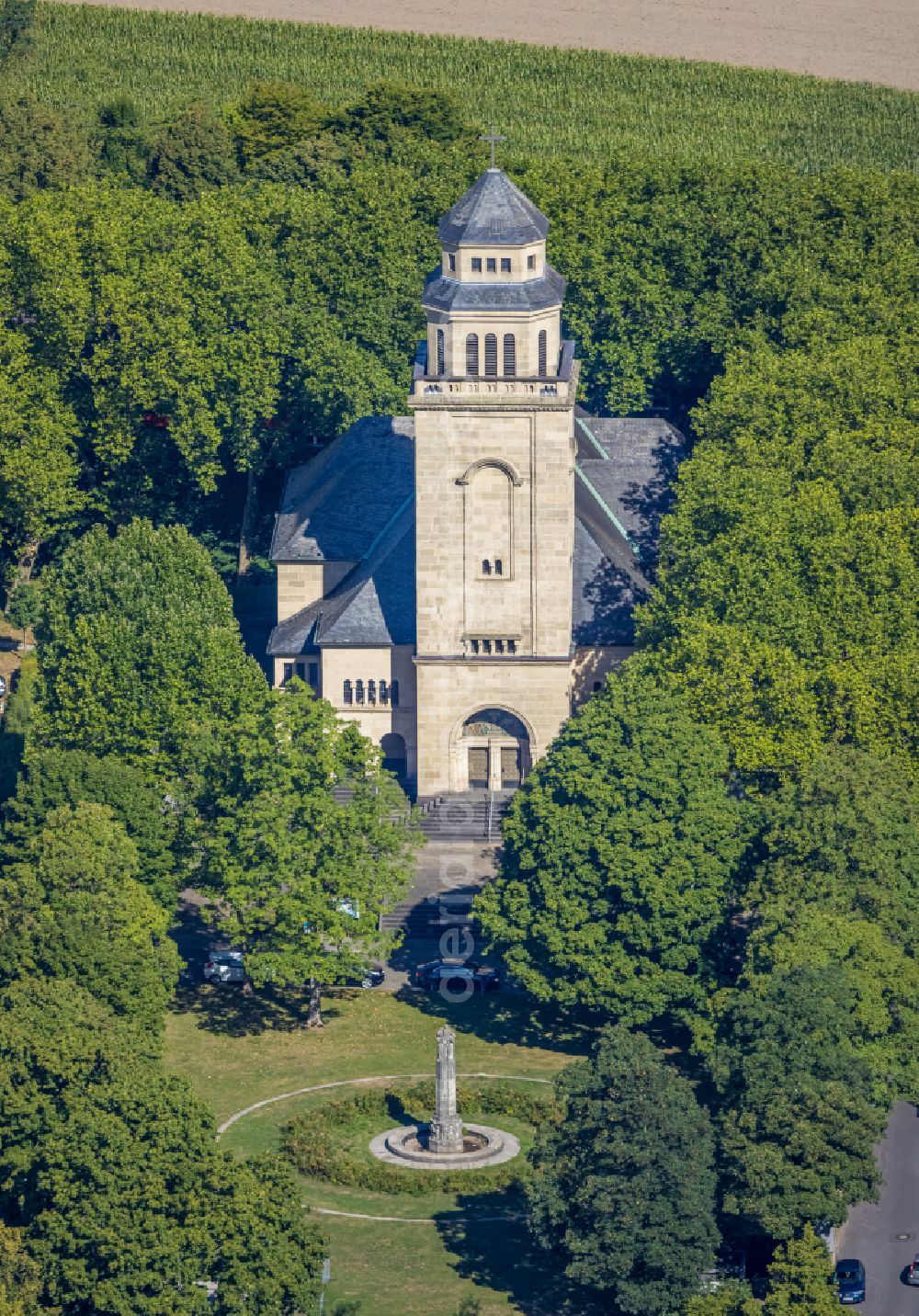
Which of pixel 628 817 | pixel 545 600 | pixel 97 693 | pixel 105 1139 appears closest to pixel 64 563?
pixel 97 693

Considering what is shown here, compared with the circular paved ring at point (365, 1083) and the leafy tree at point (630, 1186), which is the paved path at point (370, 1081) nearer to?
the circular paved ring at point (365, 1083)

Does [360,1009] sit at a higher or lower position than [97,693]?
lower

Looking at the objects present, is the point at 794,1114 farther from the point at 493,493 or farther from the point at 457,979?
the point at 493,493

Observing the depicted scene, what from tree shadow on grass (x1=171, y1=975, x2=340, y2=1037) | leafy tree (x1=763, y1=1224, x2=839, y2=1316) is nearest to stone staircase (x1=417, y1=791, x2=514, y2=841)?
tree shadow on grass (x1=171, y1=975, x2=340, y2=1037)

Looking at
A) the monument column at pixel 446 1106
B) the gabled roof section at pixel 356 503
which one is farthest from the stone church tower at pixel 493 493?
the monument column at pixel 446 1106

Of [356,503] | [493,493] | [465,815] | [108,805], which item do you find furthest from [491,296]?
[108,805]

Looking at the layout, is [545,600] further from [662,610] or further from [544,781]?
[544,781]
